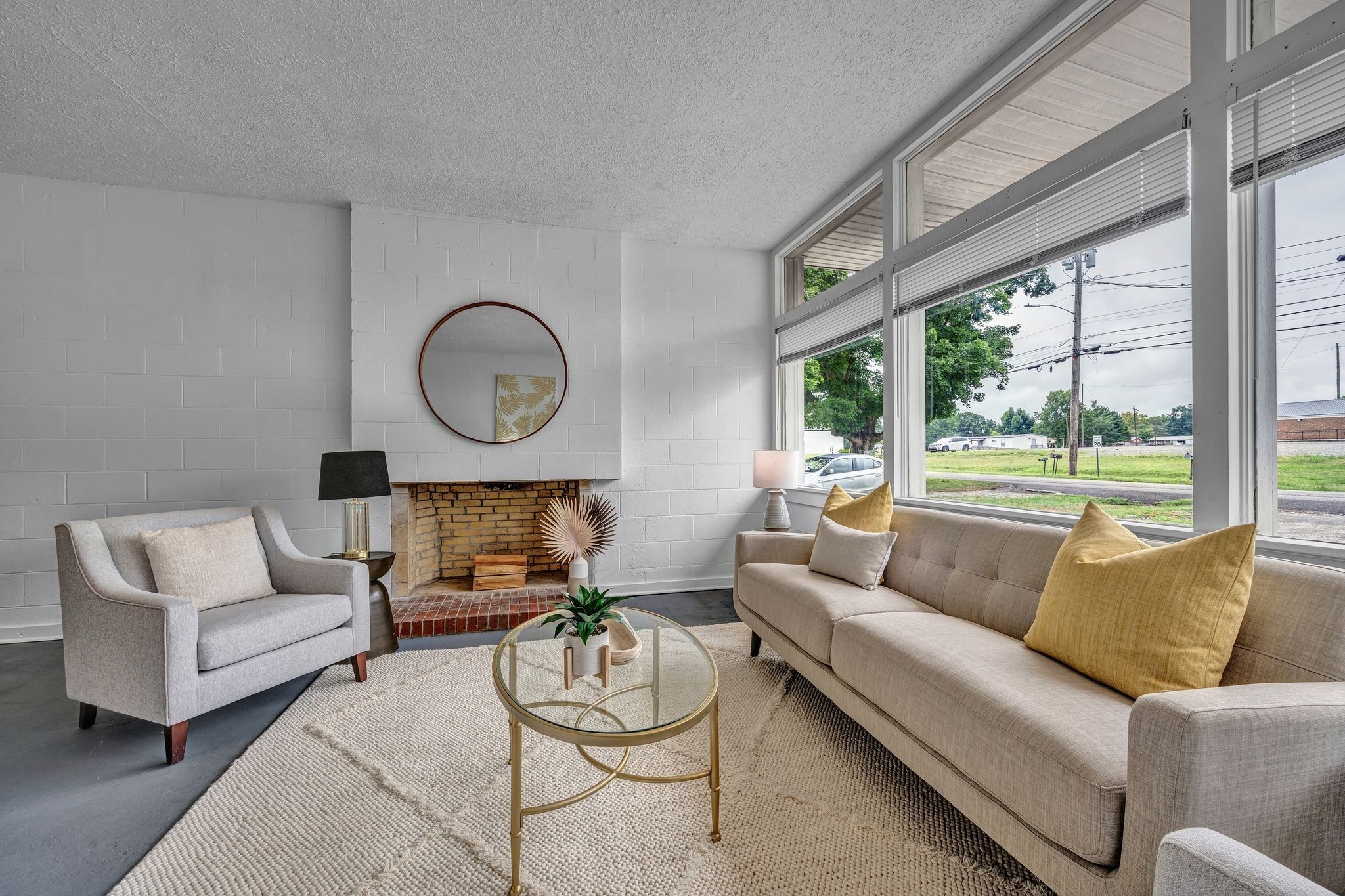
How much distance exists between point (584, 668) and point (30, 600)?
3.63 m

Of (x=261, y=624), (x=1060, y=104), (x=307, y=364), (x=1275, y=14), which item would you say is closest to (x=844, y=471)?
(x=1060, y=104)

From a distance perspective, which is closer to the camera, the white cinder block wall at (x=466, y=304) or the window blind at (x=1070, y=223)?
the window blind at (x=1070, y=223)

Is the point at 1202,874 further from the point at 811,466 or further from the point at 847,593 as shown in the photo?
the point at 811,466

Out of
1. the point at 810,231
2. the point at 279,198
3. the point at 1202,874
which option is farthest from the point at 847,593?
the point at 279,198

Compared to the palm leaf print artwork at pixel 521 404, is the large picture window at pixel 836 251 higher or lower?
higher

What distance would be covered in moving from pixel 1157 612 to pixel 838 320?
268cm

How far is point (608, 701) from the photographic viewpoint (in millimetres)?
1530

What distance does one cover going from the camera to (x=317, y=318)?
3.60m

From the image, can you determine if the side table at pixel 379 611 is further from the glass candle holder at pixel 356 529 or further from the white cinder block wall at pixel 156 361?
the white cinder block wall at pixel 156 361

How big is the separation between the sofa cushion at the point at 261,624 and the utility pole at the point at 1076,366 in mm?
3115

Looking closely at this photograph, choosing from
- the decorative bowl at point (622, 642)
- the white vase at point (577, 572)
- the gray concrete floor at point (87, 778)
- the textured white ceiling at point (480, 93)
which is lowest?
the gray concrete floor at point (87, 778)

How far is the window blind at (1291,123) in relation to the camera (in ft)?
4.76

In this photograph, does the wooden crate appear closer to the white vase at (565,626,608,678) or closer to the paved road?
the white vase at (565,626,608,678)

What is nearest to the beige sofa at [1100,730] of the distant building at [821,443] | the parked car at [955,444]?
the parked car at [955,444]
